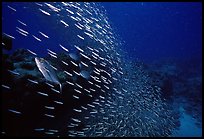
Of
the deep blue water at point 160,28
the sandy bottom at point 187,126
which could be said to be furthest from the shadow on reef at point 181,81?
the sandy bottom at point 187,126

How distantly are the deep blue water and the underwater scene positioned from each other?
186 millimetres

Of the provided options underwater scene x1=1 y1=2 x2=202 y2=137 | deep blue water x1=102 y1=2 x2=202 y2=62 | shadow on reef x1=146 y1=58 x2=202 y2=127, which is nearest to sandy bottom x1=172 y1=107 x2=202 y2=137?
underwater scene x1=1 y1=2 x2=202 y2=137

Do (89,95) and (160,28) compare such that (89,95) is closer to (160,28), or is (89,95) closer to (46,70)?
(46,70)

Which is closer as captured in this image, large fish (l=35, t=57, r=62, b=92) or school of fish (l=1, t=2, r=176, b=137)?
large fish (l=35, t=57, r=62, b=92)

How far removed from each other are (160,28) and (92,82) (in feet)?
84.5

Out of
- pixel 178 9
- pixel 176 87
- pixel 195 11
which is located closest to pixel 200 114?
pixel 176 87

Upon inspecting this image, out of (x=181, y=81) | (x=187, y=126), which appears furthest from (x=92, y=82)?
(x=187, y=126)

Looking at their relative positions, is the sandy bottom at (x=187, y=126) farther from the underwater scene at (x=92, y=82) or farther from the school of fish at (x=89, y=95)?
the school of fish at (x=89, y=95)

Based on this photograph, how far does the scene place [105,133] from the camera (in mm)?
10328

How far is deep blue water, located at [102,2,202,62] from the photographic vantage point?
22.9 meters

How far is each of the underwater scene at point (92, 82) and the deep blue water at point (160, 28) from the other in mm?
186

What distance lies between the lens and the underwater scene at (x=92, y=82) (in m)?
7.65

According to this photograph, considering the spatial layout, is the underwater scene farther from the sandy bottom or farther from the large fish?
the sandy bottom

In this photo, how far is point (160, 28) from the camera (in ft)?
111
